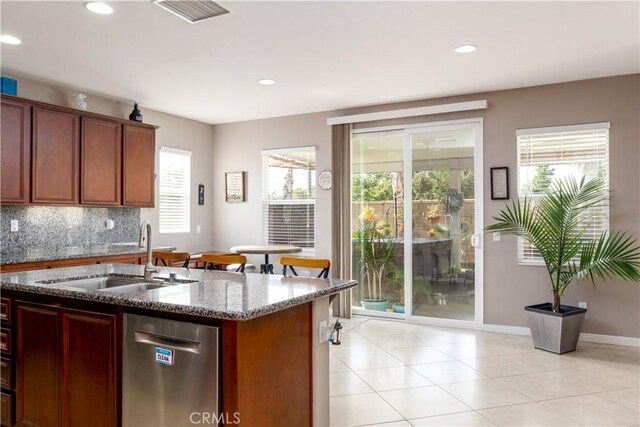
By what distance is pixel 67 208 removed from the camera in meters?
4.87

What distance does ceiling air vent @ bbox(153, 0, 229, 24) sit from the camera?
287 cm

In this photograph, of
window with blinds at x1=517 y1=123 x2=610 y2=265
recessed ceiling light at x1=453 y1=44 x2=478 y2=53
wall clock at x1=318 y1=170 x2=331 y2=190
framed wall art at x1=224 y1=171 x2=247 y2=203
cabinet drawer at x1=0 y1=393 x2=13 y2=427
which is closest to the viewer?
cabinet drawer at x1=0 y1=393 x2=13 y2=427

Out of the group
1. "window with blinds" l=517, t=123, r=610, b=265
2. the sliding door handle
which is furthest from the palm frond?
the sliding door handle

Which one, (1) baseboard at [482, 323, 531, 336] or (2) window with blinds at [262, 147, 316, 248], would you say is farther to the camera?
(2) window with blinds at [262, 147, 316, 248]

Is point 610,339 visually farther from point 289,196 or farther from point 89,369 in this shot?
point 89,369

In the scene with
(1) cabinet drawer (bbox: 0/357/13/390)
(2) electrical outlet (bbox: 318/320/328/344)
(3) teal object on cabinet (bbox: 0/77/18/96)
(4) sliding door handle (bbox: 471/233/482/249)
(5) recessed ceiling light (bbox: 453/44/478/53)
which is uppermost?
(5) recessed ceiling light (bbox: 453/44/478/53)

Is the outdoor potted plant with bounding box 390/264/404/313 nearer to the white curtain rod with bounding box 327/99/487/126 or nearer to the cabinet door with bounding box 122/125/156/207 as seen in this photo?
the white curtain rod with bounding box 327/99/487/126

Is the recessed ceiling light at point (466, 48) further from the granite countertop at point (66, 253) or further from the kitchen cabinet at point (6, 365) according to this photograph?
the granite countertop at point (66, 253)

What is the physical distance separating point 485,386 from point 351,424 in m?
1.24

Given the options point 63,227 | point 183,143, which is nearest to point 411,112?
point 183,143

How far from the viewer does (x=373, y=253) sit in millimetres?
5734

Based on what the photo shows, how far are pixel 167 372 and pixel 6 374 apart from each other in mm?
1318

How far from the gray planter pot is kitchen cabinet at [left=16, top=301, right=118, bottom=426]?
12.5ft

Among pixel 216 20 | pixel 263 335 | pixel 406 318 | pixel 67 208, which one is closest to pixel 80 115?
pixel 67 208
